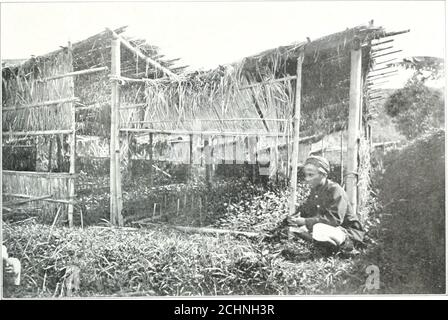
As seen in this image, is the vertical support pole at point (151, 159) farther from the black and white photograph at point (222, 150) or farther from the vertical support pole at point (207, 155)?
the vertical support pole at point (207, 155)

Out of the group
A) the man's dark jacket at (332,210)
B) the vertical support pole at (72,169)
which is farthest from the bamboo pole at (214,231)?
the vertical support pole at (72,169)

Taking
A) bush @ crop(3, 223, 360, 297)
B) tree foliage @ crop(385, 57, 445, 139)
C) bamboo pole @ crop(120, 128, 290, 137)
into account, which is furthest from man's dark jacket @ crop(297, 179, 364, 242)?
tree foliage @ crop(385, 57, 445, 139)

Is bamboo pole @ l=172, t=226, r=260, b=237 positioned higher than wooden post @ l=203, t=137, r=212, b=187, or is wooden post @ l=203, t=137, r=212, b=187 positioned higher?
wooden post @ l=203, t=137, r=212, b=187

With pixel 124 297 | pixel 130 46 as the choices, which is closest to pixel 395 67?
pixel 130 46

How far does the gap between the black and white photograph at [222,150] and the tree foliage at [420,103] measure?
1cm

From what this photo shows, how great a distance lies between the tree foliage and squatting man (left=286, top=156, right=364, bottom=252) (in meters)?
0.78

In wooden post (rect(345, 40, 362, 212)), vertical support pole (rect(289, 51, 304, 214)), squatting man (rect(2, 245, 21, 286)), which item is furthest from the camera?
squatting man (rect(2, 245, 21, 286))

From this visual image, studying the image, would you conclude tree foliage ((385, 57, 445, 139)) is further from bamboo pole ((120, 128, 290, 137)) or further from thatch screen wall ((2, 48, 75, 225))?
thatch screen wall ((2, 48, 75, 225))

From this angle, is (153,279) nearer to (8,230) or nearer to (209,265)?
(209,265)

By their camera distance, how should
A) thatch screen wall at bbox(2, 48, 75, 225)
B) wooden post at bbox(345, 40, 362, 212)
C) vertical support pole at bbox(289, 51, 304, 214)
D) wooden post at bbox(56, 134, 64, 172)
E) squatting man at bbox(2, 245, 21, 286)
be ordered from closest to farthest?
wooden post at bbox(345, 40, 362, 212), vertical support pole at bbox(289, 51, 304, 214), squatting man at bbox(2, 245, 21, 286), thatch screen wall at bbox(2, 48, 75, 225), wooden post at bbox(56, 134, 64, 172)

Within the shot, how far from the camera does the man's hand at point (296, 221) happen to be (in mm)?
3623

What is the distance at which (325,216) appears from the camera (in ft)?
11.8

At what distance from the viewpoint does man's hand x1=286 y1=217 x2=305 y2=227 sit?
362 cm

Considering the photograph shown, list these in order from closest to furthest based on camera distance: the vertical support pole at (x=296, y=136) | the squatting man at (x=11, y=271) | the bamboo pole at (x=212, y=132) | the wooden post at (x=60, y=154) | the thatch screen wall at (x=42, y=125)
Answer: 1. the vertical support pole at (x=296, y=136)
2. the bamboo pole at (x=212, y=132)
3. the squatting man at (x=11, y=271)
4. the thatch screen wall at (x=42, y=125)
5. the wooden post at (x=60, y=154)
